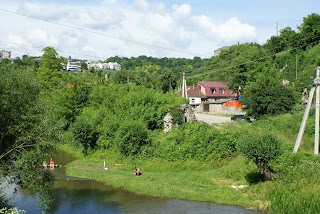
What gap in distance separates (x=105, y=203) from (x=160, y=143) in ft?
42.6

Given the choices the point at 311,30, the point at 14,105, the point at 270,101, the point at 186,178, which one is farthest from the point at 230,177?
the point at 311,30

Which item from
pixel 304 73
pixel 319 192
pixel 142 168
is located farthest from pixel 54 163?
pixel 304 73

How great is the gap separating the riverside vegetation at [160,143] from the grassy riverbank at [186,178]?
3.0 inches

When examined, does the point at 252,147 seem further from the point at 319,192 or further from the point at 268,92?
the point at 268,92

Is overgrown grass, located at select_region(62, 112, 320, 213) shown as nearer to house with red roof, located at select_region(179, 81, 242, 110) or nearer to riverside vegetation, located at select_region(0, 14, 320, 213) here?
riverside vegetation, located at select_region(0, 14, 320, 213)

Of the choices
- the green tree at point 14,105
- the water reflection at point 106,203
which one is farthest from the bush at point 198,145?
the green tree at point 14,105

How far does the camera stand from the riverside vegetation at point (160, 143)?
22250 millimetres

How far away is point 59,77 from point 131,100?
2715 cm

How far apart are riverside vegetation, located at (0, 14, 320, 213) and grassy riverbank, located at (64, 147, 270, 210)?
8 cm

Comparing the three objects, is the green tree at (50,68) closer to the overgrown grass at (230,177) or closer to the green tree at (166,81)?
the overgrown grass at (230,177)

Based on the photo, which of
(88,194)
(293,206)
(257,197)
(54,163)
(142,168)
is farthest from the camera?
(54,163)

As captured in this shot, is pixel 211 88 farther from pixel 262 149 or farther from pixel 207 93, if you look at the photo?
pixel 262 149

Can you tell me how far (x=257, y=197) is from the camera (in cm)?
2694

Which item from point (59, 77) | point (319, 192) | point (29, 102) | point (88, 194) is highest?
point (59, 77)
